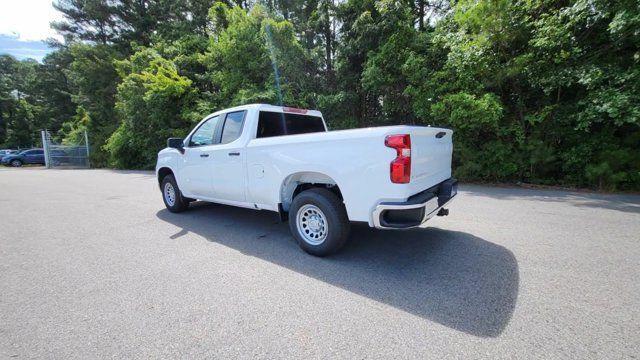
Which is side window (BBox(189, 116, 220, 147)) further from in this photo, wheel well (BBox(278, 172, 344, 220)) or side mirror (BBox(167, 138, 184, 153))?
wheel well (BBox(278, 172, 344, 220))

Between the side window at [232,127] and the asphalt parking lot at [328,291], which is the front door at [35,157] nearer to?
the asphalt parking lot at [328,291]

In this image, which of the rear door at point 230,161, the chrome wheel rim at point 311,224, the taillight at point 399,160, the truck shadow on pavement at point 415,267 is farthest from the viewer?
the rear door at point 230,161

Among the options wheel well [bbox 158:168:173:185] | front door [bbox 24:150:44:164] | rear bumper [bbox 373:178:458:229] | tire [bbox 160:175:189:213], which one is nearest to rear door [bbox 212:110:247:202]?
tire [bbox 160:175:189:213]

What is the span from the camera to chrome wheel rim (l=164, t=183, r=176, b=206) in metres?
6.19

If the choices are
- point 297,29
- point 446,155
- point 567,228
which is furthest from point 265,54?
point 567,228

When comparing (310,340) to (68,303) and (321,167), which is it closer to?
(321,167)

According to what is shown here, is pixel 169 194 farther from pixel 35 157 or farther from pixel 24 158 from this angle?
pixel 24 158

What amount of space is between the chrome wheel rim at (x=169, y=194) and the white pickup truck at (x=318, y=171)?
33.0 inches

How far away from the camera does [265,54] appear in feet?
47.6

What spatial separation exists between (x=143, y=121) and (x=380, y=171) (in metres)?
18.5

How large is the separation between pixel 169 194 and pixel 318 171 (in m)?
4.27

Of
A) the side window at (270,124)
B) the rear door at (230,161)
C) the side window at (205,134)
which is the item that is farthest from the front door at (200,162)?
the side window at (270,124)

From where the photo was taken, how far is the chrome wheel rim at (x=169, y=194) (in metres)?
6.19

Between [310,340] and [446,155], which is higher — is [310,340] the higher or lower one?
the lower one
